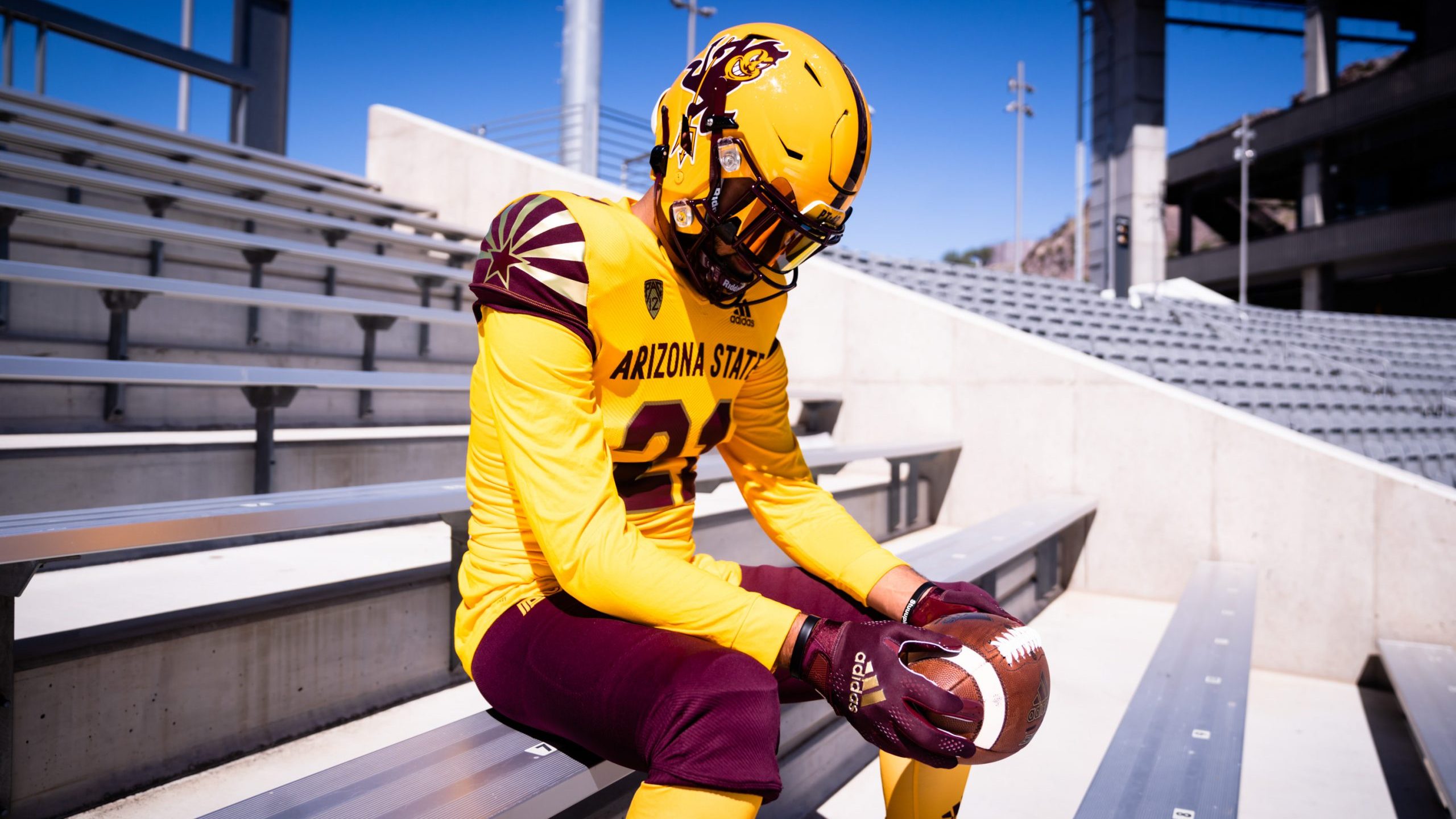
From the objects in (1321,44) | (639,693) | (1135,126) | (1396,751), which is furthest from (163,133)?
(1321,44)

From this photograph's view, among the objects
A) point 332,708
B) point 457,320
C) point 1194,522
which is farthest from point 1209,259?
point 332,708

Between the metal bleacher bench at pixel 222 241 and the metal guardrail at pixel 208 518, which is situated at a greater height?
the metal bleacher bench at pixel 222 241

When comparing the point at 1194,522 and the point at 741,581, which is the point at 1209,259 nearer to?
the point at 1194,522

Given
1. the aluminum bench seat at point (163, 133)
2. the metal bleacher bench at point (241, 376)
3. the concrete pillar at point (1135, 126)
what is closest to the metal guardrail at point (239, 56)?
the aluminum bench seat at point (163, 133)

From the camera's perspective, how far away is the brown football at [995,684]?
36.5 inches

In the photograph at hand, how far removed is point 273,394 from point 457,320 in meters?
1.42

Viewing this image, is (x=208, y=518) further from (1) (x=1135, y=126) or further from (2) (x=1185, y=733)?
(1) (x=1135, y=126)

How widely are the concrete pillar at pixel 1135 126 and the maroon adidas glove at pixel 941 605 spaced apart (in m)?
19.7

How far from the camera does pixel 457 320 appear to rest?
3.82 m

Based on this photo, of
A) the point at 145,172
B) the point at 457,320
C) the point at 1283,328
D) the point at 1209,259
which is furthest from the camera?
the point at 1209,259

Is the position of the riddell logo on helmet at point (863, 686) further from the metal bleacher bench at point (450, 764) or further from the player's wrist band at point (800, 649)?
the metal bleacher bench at point (450, 764)

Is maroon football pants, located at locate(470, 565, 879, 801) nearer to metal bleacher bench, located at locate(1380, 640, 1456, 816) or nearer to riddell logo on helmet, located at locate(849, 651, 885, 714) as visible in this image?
riddell logo on helmet, located at locate(849, 651, 885, 714)

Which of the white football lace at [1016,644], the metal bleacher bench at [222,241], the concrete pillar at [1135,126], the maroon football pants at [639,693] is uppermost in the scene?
the concrete pillar at [1135,126]

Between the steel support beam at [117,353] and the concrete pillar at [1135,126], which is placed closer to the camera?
the steel support beam at [117,353]
